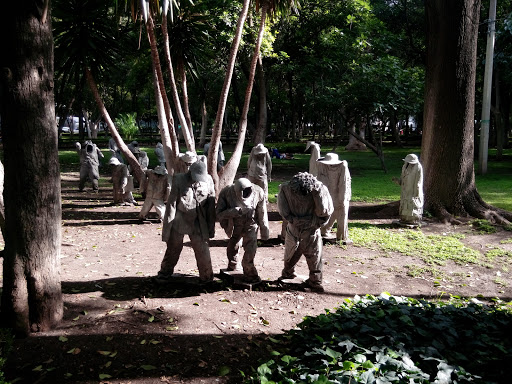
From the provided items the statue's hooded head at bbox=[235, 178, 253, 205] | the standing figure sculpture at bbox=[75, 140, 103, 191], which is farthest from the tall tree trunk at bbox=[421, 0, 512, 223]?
the standing figure sculpture at bbox=[75, 140, 103, 191]

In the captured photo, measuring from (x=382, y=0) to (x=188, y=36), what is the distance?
18.1 meters

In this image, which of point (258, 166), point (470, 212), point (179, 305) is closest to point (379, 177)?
point (470, 212)

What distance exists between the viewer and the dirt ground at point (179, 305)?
401 cm

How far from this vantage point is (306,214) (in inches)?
229

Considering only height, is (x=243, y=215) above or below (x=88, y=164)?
below

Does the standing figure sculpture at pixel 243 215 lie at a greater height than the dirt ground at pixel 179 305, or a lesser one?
greater

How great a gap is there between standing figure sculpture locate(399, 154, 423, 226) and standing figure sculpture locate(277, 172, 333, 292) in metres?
4.56

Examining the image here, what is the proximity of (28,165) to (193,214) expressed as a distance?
207cm

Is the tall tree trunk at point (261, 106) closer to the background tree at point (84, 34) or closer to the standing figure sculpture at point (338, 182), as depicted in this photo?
the background tree at point (84, 34)

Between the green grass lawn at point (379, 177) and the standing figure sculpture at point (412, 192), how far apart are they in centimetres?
298

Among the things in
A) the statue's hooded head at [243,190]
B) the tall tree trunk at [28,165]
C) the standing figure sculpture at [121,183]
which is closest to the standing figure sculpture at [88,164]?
the standing figure sculpture at [121,183]

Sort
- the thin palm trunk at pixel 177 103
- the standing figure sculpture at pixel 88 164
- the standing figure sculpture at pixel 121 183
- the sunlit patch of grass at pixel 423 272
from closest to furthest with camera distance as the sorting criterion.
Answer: the sunlit patch of grass at pixel 423 272 → the thin palm trunk at pixel 177 103 → the standing figure sculpture at pixel 121 183 → the standing figure sculpture at pixel 88 164

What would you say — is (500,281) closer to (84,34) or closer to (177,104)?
(177,104)

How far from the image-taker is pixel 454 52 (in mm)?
10430
